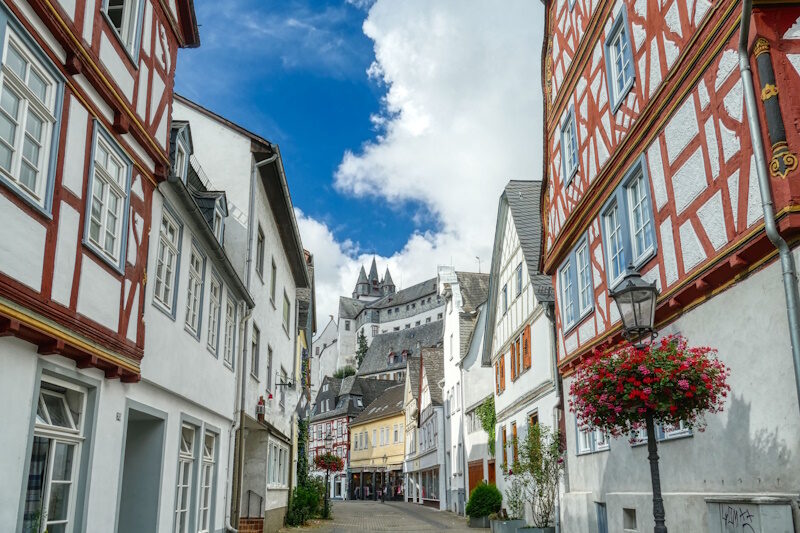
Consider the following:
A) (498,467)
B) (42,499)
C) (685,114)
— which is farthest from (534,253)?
(42,499)

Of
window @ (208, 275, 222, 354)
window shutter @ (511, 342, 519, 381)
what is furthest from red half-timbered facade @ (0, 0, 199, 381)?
window shutter @ (511, 342, 519, 381)

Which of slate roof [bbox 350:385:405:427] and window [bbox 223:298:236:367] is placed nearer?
window [bbox 223:298:236:367]

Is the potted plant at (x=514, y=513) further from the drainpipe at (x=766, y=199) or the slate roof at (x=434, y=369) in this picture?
the slate roof at (x=434, y=369)

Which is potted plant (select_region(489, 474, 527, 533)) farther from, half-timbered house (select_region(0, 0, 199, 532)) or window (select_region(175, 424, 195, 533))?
half-timbered house (select_region(0, 0, 199, 532))

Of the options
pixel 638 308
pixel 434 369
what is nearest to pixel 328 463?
pixel 434 369

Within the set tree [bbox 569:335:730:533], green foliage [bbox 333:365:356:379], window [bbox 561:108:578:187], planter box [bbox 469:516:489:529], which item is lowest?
planter box [bbox 469:516:489:529]

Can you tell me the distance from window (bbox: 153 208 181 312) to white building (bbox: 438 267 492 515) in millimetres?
20296

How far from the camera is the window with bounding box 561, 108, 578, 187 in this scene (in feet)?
45.8

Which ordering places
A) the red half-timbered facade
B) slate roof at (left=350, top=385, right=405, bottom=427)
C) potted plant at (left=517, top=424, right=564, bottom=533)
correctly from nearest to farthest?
1. the red half-timbered facade
2. potted plant at (left=517, top=424, right=564, bottom=533)
3. slate roof at (left=350, top=385, right=405, bottom=427)

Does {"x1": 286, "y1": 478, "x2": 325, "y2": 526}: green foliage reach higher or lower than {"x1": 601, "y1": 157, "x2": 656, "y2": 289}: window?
lower

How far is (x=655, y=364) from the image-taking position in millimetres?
7234

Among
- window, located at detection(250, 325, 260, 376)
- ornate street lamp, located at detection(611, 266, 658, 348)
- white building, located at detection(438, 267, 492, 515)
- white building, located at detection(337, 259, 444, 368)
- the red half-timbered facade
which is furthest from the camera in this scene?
white building, located at detection(337, 259, 444, 368)

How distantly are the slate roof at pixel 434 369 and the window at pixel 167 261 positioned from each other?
102 feet

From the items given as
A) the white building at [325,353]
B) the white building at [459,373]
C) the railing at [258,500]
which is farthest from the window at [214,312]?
the white building at [325,353]
